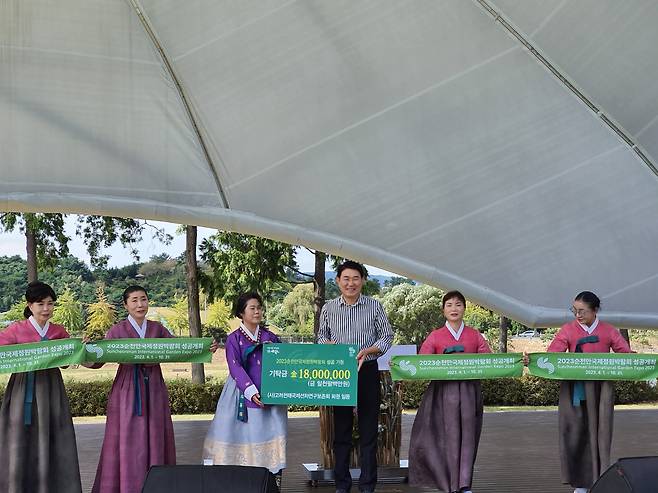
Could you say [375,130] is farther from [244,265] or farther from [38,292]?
[244,265]

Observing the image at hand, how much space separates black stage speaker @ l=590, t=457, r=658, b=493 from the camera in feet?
9.22

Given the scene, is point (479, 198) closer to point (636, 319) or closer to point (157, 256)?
point (636, 319)

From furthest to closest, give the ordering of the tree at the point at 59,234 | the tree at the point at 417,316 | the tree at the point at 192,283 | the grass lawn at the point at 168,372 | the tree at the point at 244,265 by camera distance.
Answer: the tree at the point at 417,316 < the grass lawn at the point at 168,372 < the tree at the point at 244,265 < the tree at the point at 59,234 < the tree at the point at 192,283

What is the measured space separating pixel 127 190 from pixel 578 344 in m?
3.39

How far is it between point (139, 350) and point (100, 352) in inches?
9.1

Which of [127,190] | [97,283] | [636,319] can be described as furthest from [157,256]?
[636,319]

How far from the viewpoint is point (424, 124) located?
6734mm

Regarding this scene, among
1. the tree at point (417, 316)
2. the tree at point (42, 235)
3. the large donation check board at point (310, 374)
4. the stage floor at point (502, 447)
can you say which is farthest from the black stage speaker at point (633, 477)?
the tree at point (417, 316)

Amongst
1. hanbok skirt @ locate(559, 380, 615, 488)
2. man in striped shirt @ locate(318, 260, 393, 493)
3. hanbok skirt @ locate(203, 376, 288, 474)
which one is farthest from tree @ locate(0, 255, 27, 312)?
hanbok skirt @ locate(559, 380, 615, 488)

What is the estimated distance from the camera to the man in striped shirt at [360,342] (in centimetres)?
569

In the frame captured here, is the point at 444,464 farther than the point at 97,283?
No

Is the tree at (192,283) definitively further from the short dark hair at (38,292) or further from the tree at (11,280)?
the short dark hair at (38,292)

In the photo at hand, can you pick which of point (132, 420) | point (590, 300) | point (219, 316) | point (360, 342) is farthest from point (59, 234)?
point (590, 300)

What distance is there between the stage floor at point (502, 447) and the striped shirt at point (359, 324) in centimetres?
153
